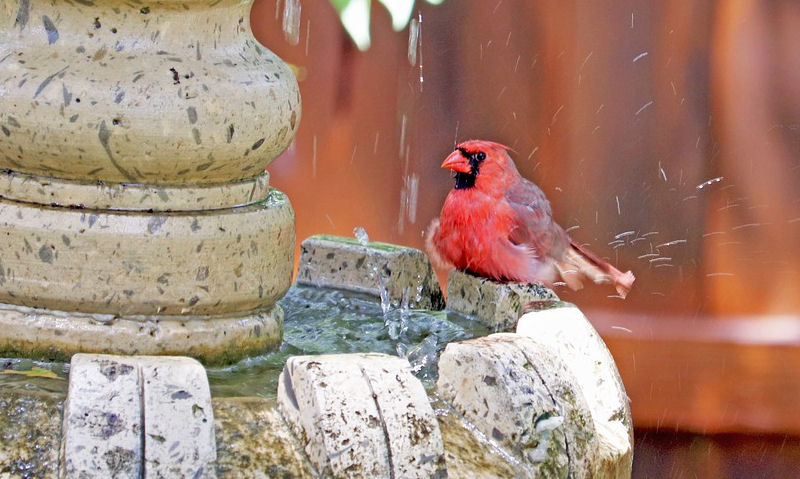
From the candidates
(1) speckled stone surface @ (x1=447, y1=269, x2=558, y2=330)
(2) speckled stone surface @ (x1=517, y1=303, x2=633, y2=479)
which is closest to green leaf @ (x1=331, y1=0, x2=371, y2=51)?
(1) speckled stone surface @ (x1=447, y1=269, x2=558, y2=330)

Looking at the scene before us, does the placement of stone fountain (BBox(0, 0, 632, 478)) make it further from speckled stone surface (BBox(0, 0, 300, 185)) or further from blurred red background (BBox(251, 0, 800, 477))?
blurred red background (BBox(251, 0, 800, 477))

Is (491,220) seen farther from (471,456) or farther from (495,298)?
(471,456)

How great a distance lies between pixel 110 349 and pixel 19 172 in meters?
0.31

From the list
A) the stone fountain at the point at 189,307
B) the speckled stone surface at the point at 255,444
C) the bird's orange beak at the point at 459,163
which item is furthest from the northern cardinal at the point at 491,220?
the speckled stone surface at the point at 255,444

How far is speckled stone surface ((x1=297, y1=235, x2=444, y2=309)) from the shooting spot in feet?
9.30

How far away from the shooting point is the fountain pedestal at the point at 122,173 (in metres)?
2.08

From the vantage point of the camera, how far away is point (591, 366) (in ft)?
7.35

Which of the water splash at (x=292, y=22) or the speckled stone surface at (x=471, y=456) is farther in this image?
the water splash at (x=292, y=22)

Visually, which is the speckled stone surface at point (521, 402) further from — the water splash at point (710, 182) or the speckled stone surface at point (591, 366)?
the water splash at point (710, 182)

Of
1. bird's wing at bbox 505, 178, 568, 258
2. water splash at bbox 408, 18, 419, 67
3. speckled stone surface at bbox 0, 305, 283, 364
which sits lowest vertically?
speckled stone surface at bbox 0, 305, 283, 364

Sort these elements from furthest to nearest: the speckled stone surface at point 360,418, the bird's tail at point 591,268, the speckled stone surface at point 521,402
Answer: the bird's tail at point 591,268 → the speckled stone surface at point 521,402 → the speckled stone surface at point 360,418

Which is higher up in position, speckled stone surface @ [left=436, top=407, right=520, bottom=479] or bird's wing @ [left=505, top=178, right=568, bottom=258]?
bird's wing @ [left=505, top=178, right=568, bottom=258]

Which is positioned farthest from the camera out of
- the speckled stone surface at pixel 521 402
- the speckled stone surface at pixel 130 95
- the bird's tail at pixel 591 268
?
→ the bird's tail at pixel 591 268

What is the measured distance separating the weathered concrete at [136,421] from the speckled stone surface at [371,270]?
3.42ft
